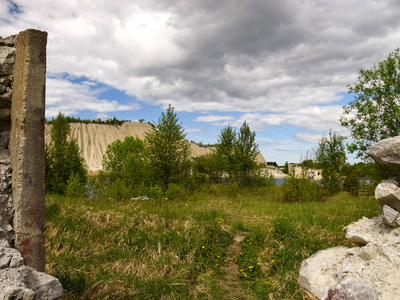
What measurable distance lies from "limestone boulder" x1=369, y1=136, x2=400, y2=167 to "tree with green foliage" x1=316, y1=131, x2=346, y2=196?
16.5m

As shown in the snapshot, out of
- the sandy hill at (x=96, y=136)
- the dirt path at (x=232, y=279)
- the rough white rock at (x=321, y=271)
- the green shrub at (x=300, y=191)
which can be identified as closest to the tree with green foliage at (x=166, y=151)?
the green shrub at (x=300, y=191)

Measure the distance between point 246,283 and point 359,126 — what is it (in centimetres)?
1044

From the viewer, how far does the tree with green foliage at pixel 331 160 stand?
20.0 m

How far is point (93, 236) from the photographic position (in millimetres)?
7391

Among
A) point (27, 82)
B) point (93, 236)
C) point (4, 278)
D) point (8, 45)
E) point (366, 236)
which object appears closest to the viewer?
point (4, 278)

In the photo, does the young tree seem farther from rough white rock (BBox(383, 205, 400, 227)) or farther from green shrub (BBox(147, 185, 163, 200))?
rough white rock (BBox(383, 205, 400, 227))

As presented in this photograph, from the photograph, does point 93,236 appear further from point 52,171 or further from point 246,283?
point 52,171

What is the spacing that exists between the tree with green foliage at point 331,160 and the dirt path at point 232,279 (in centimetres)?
1431

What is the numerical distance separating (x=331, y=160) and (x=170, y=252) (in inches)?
820

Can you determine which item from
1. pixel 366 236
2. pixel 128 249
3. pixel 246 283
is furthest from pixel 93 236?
pixel 366 236

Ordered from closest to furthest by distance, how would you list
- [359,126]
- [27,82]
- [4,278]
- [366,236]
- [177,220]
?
[4,278]
[27,82]
[366,236]
[177,220]
[359,126]

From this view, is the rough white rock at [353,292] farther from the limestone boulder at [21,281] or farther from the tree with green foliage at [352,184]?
the tree with green foliage at [352,184]

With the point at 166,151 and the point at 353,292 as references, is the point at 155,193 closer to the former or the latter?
the point at 166,151

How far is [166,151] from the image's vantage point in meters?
17.6
